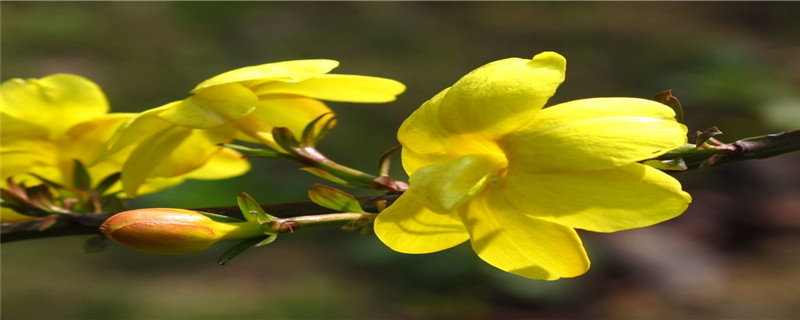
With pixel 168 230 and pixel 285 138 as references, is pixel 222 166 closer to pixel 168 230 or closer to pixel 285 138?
pixel 285 138

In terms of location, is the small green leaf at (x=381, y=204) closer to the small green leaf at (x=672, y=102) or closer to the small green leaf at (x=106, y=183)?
the small green leaf at (x=672, y=102)

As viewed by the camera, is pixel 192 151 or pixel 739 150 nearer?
pixel 739 150

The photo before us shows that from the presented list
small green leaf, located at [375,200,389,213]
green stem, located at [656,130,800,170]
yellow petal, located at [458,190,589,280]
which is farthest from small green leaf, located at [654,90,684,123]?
small green leaf, located at [375,200,389,213]

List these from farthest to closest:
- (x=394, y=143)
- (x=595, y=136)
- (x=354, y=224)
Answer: (x=394, y=143)
(x=354, y=224)
(x=595, y=136)

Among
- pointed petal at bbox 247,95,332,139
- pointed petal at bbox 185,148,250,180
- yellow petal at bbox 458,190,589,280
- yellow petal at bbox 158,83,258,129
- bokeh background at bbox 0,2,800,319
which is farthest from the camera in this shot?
bokeh background at bbox 0,2,800,319

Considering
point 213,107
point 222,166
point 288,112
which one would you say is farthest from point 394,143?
point 213,107

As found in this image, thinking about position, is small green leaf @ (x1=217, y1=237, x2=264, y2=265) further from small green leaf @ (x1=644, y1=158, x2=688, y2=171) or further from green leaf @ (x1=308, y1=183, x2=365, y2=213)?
small green leaf @ (x1=644, y1=158, x2=688, y2=171)

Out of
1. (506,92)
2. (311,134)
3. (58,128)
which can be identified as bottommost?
(58,128)
